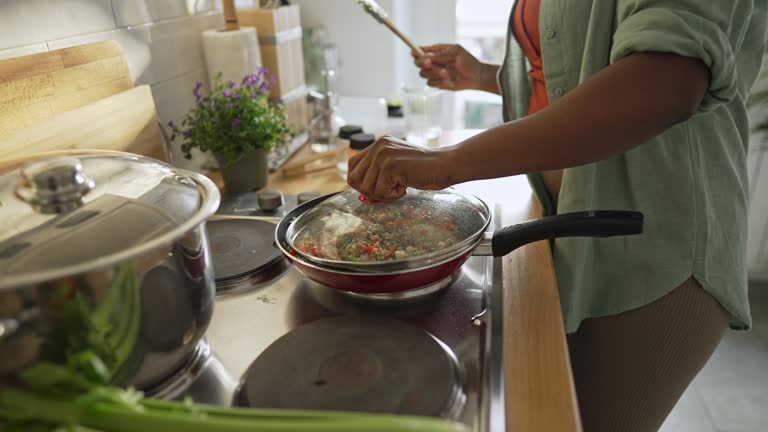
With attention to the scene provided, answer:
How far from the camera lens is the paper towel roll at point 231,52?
1.28 m

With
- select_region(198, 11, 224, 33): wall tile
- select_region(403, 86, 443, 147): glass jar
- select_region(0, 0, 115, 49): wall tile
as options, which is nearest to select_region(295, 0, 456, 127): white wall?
select_region(403, 86, 443, 147): glass jar

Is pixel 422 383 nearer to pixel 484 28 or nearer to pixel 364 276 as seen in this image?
pixel 364 276

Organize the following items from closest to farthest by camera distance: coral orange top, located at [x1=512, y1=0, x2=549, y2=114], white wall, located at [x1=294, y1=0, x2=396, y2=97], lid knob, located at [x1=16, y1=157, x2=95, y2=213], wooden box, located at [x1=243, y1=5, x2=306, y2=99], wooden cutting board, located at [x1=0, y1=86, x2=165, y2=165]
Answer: lid knob, located at [x1=16, y1=157, x2=95, y2=213], wooden cutting board, located at [x1=0, y1=86, x2=165, y2=165], coral orange top, located at [x1=512, y1=0, x2=549, y2=114], wooden box, located at [x1=243, y1=5, x2=306, y2=99], white wall, located at [x1=294, y1=0, x2=396, y2=97]

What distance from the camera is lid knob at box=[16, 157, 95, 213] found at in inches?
17.8

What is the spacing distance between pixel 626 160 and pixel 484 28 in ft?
4.99

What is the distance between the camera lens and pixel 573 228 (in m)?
0.69

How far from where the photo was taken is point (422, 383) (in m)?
0.53

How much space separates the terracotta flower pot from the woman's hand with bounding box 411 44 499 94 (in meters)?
0.39

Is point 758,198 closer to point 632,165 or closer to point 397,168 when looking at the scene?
point 632,165

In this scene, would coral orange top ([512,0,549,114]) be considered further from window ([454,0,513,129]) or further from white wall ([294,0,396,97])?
window ([454,0,513,129])

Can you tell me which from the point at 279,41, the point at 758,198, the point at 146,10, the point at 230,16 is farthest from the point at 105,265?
the point at 758,198

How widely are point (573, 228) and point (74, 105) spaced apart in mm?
761

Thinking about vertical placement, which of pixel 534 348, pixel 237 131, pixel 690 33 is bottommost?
pixel 534 348

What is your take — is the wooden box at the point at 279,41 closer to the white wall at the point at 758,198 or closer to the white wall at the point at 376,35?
the white wall at the point at 376,35
